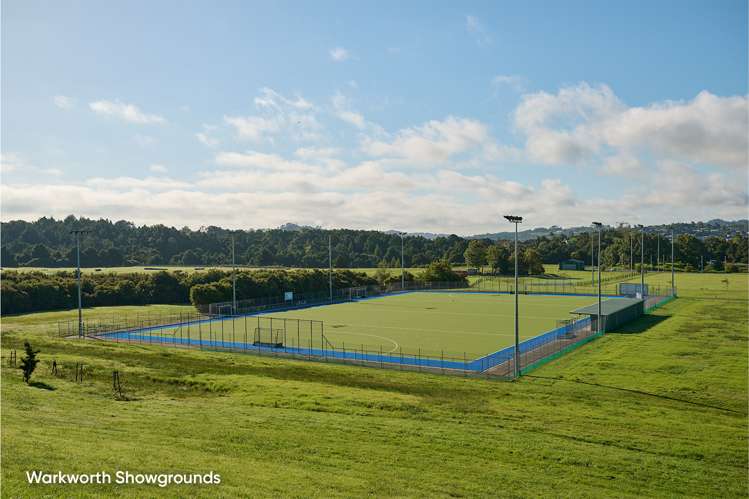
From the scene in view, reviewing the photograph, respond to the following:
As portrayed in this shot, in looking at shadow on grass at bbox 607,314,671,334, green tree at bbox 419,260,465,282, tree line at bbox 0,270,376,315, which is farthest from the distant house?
shadow on grass at bbox 607,314,671,334

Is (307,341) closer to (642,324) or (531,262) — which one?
(642,324)

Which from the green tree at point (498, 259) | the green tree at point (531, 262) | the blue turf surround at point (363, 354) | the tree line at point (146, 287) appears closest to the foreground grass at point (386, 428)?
the blue turf surround at point (363, 354)

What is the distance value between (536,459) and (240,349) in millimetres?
30712

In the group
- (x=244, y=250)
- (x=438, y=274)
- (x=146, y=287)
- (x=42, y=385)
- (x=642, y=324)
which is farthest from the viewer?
(x=244, y=250)

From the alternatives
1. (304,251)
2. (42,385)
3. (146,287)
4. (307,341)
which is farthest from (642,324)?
(304,251)

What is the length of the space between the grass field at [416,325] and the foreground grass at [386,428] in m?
10.3

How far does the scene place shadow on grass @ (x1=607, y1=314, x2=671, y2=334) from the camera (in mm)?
51206

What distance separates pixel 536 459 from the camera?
1856 cm

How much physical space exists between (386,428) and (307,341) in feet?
95.0

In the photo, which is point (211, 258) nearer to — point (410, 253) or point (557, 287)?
point (410, 253)

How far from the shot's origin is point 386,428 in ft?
70.9

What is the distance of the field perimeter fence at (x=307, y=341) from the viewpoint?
38.7 meters

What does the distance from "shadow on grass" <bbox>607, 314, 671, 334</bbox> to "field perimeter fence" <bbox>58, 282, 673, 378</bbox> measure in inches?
109

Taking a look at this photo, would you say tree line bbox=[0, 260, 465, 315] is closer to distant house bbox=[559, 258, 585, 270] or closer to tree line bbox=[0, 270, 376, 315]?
tree line bbox=[0, 270, 376, 315]
